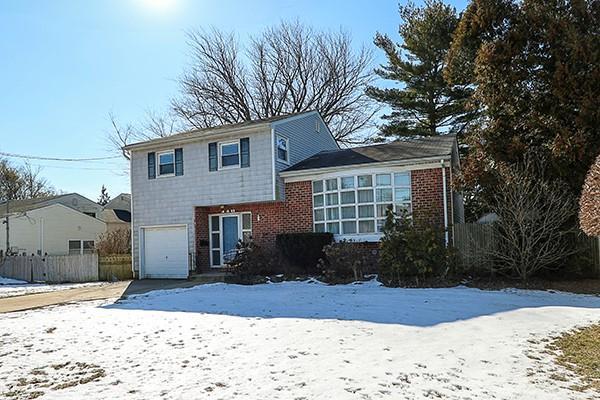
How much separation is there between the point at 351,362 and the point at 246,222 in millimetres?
12570

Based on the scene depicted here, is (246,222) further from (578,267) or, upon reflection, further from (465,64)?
(578,267)

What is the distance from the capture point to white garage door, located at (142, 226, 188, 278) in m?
18.5

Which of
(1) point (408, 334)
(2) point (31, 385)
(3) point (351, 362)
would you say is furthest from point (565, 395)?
(2) point (31, 385)

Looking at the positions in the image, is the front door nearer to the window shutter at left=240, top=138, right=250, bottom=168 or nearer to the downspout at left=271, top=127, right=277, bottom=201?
the window shutter at left=240, top=138, right=250, bottom=168

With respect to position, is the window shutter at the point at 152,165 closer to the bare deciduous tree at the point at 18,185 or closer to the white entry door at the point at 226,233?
the white entry door at the point at 226,233

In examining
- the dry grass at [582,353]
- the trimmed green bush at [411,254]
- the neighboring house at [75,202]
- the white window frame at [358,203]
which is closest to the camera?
the dry grass at [582,353]

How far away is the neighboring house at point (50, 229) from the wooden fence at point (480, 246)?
24802mm

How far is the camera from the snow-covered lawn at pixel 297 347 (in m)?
4.96

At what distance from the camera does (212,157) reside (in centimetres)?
1780

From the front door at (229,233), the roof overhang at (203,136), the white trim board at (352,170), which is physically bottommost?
the front door at (229,233)

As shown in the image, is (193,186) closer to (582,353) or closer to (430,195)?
(430,195)

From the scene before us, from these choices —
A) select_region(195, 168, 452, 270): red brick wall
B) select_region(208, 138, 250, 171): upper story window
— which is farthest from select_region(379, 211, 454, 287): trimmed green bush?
select_region(208, 138, 250, 171): upper story window

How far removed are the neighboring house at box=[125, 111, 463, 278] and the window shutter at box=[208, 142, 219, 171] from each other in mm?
35

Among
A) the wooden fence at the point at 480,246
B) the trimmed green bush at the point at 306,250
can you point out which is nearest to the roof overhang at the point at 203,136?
the trimmed green bush at the point at 306,250
